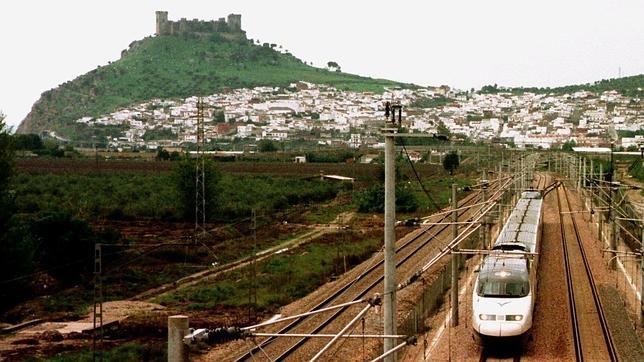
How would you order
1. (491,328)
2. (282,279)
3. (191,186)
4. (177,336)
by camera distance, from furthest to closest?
(191,186) → (282,279) → (491,328) → (177,336)

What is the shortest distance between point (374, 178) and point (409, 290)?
1873 inches

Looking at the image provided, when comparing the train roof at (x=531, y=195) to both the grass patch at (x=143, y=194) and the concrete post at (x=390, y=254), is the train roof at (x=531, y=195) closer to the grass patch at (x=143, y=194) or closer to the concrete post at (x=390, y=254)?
the grass patch at (x=143, y=194)

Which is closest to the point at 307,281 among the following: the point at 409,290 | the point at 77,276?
the point at 409,290

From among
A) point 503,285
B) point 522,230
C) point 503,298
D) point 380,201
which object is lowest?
point 380,201

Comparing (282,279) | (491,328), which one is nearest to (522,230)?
(491,328)

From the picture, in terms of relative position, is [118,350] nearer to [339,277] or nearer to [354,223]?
[339,277]

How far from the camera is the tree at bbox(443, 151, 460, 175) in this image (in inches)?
3521

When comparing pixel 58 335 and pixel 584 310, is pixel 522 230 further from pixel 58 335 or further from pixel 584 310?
pixel 58 335

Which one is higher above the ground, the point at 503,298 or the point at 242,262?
the point at 503,298

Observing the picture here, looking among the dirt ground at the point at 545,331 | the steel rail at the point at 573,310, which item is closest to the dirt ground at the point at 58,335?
the dirt ground at the point at 545,331

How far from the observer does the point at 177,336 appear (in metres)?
7.99

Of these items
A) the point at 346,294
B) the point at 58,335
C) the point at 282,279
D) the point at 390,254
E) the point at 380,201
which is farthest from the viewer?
the point at 380,201

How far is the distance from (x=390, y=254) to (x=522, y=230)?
16.0 metres

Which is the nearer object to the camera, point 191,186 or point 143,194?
point 191,186
